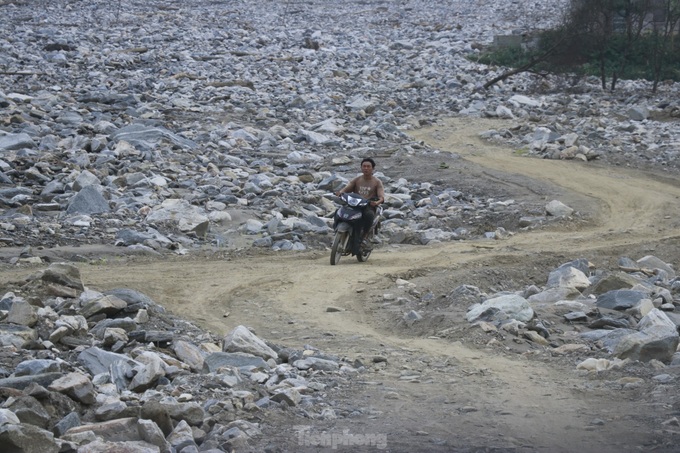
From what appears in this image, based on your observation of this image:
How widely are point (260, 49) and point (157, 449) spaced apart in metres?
24.1

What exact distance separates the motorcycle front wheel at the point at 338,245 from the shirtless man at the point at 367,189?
21 cm

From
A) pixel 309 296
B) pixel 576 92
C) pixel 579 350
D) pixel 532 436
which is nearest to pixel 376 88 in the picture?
pixel 576 92

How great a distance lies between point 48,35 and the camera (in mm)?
26172

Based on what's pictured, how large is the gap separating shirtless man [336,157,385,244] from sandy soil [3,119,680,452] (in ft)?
1.52

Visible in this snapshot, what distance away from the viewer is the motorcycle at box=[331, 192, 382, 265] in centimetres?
1001

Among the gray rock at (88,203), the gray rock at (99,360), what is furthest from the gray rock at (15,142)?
the gray rock at (99,360)

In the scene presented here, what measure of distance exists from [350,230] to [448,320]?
9.56 ft

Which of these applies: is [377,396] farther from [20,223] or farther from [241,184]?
[241,184]

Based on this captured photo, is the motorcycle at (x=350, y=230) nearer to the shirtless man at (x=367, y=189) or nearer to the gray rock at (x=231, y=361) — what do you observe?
the shirtless man at (x=367, y=189)

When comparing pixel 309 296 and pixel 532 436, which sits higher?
pixel 532 436

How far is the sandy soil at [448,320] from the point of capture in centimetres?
479
